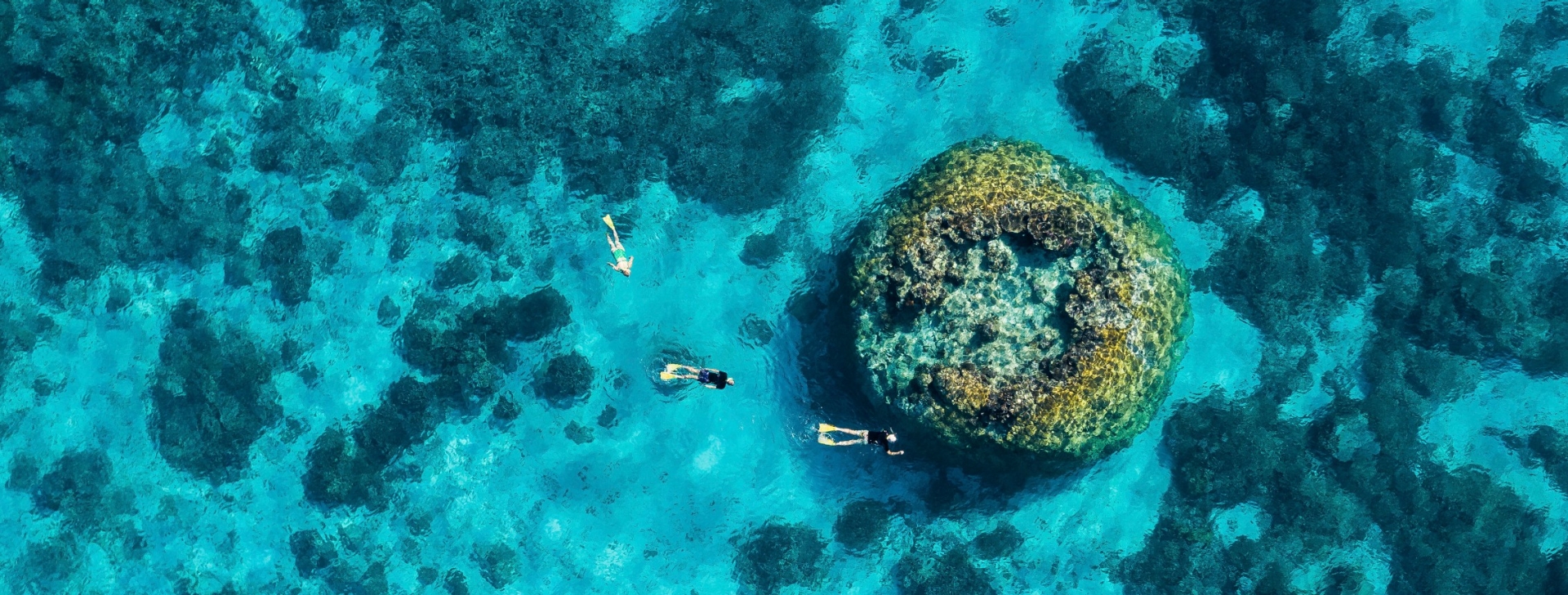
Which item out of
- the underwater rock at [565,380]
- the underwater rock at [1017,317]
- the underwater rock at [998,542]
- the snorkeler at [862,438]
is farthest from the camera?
the underwater rock at [565,380]

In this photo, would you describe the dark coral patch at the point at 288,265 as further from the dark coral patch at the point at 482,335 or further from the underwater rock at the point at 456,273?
the underwater rock at the point at 456,273

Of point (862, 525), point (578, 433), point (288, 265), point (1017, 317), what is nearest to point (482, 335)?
point (578, 433)

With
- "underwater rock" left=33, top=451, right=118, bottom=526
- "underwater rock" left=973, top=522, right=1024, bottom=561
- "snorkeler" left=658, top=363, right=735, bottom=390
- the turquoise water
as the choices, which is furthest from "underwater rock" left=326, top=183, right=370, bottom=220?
"underwater rock" left=973, top=522, right=1024, bottom=561

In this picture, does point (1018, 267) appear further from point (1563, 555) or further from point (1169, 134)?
point (1563, 555)

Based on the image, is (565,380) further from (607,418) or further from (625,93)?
(625,93)

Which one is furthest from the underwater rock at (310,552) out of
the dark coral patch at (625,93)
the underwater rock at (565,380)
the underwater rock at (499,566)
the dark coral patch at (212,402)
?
the dark coral patch at (625,93)

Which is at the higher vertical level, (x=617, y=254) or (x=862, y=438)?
(x=862, y=438)
